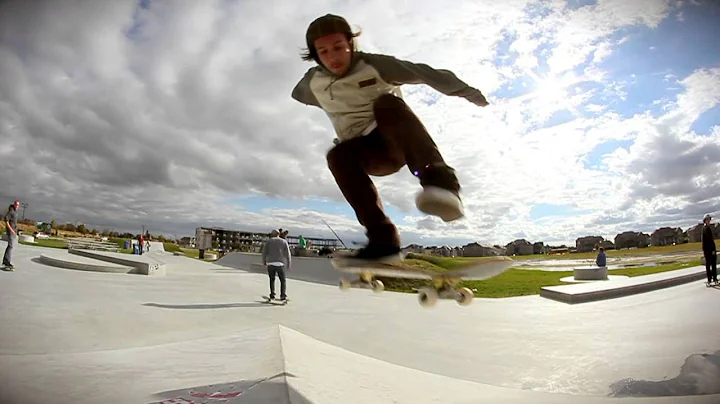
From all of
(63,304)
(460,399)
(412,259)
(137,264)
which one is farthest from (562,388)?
(137,264)

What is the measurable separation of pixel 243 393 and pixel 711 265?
4.54 m

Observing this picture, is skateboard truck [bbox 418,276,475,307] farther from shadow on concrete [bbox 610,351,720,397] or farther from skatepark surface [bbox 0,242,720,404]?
shadow on concrete [bbox 610,351,720,397]

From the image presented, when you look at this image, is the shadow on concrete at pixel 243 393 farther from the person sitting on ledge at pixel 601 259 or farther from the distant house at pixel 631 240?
the person sitting on ledge at pixel 601 259

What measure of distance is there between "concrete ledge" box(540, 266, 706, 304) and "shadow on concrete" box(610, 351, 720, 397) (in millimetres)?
1184

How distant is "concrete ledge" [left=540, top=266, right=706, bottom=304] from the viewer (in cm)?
399

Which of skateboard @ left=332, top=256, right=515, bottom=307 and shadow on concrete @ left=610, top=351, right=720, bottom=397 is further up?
skateboard @ left=332, top=256, right=515, bottom=307

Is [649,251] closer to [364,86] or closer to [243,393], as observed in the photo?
[364,86]

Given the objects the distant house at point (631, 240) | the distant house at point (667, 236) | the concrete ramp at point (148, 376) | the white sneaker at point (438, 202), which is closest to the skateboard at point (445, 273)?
the white sneaker at point (438, 202)

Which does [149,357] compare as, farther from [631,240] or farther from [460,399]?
[631,240]

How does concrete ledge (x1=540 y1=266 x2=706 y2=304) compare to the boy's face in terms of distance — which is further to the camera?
concrete ledge (x1=540 y1=266 x2=706 y2=304)

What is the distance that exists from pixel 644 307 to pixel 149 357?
5.51 m

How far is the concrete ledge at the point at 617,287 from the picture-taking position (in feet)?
13.1

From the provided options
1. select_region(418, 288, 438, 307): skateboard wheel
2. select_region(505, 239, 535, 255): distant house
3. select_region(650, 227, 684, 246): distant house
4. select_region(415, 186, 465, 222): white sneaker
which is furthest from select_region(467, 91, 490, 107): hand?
select_region(650, 227, 684, 246): distant house

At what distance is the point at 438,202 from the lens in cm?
137
